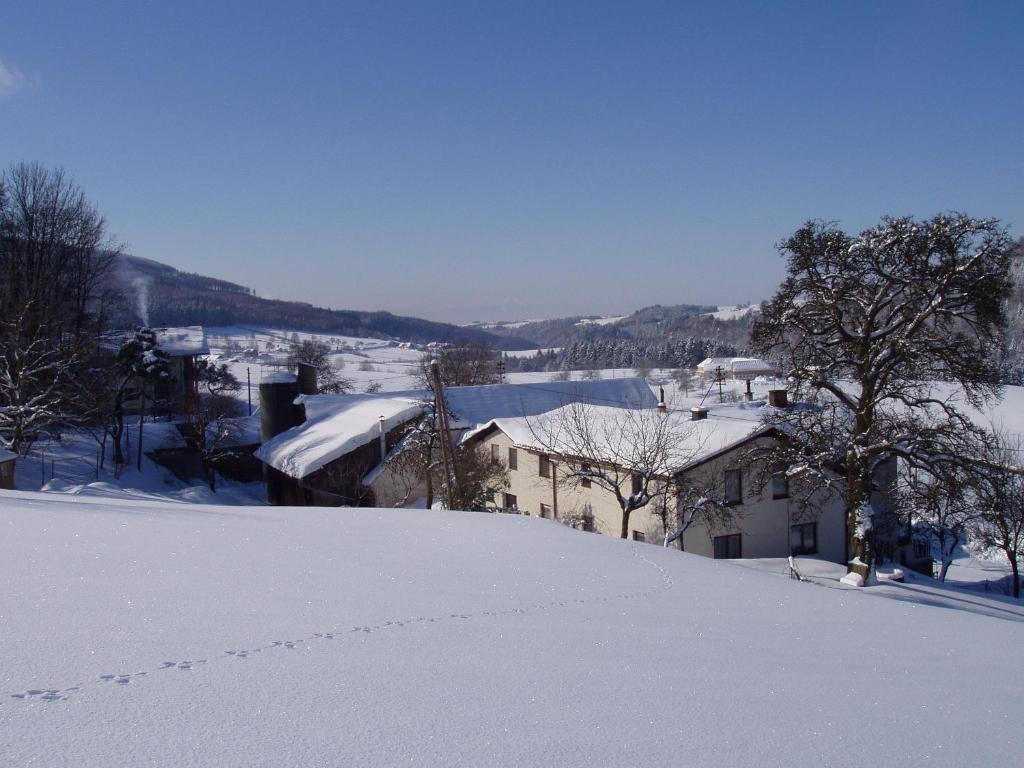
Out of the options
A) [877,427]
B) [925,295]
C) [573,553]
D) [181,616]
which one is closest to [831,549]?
[877,427]

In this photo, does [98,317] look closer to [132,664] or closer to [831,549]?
[831,549]

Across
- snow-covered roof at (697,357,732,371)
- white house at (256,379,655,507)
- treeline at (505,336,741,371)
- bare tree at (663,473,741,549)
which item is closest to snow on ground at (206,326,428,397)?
treeline at (505,336,741,371)

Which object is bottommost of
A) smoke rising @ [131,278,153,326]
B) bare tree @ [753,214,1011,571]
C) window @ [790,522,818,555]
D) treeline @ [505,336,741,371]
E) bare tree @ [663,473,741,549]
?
window @ [790,522,818,555]

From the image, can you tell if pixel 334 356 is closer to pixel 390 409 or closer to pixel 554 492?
pixel 390 409

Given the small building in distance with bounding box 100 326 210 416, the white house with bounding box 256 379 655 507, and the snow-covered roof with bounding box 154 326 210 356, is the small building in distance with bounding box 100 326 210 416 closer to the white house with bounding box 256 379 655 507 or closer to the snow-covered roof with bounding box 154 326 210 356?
the snow-covered roof with bounding box 154 326 210 356

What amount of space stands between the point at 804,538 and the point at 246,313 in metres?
131

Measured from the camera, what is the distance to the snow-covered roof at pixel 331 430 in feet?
85.9

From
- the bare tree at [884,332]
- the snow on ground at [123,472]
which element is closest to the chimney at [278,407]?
the snow on ground at [123,472]

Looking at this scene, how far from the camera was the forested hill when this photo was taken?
120 m

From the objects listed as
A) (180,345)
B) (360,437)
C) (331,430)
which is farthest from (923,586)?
(180,345)

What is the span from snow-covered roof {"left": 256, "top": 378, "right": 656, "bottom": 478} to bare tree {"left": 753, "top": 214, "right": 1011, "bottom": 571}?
47.8ft

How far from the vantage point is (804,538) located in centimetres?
2197

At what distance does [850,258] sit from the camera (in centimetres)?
1379

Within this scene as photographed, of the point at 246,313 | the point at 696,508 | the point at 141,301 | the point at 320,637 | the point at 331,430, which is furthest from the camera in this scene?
the point at 246,313
